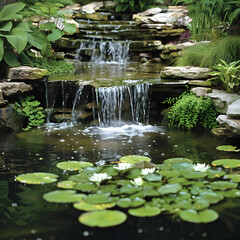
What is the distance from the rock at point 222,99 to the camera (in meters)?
5.97

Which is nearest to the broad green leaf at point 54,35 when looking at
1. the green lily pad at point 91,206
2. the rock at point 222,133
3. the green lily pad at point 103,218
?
the rock at point 222,133

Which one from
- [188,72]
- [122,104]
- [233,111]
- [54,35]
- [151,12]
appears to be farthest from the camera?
[151,12]

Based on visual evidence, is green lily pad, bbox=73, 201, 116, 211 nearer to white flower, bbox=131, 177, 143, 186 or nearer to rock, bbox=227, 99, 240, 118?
white flower, bbox=131, 177, 143, 186

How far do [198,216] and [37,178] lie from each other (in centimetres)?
163

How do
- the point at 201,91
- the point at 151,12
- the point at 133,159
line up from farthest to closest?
the point at 151,12 < the point at 201,91 < the point at 133,159

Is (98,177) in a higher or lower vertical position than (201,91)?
lower

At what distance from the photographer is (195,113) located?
6.29 m

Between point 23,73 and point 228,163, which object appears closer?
point 228,163

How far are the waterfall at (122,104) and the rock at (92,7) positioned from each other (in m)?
6.12

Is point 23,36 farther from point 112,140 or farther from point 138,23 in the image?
point 138,23

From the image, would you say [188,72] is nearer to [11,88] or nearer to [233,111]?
[233,111]

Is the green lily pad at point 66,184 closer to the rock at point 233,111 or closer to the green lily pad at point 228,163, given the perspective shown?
the green lily pad at point 228,163

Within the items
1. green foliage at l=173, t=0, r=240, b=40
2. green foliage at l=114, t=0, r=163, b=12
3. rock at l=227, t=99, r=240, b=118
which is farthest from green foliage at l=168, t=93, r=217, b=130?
green foliage at l=114, t=0, r=163, b=12

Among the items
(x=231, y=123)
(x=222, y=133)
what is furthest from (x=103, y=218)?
(x=222, y=133)
